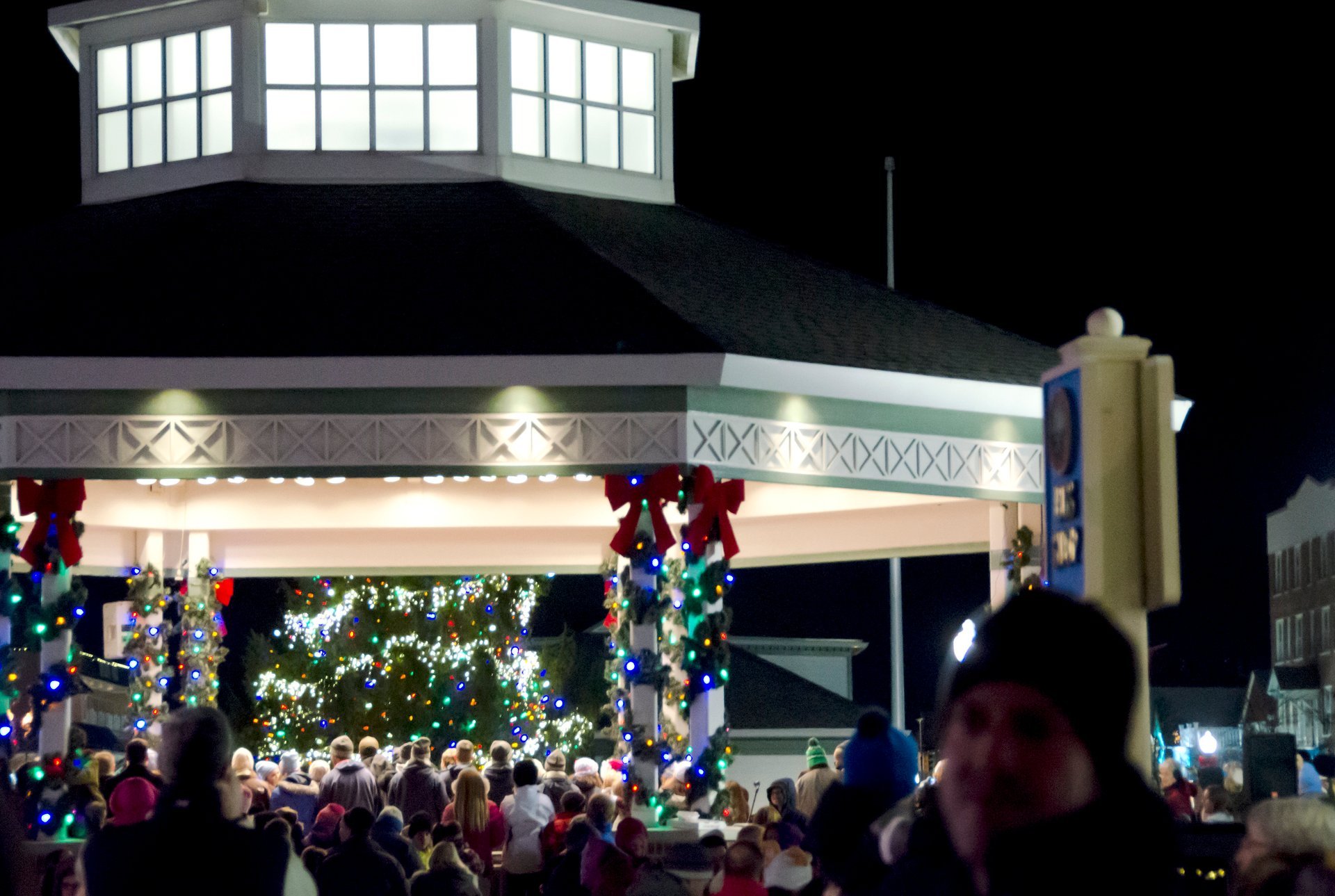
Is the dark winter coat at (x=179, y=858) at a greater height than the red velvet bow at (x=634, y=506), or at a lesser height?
lesser

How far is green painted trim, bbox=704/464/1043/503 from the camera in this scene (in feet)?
52.3

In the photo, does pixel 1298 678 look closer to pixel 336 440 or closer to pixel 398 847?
pixel 336 440

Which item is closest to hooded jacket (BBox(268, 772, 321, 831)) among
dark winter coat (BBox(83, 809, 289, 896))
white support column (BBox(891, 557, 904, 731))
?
white support column (BBox(891, 557, 904, 731))

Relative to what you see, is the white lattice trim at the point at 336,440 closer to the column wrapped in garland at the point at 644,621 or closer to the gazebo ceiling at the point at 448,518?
the column wrapped in garland at the point at 644,621

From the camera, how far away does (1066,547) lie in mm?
7188

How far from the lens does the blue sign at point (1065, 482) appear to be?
705 centimetres

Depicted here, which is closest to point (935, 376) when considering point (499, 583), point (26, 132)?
point (26, 132)

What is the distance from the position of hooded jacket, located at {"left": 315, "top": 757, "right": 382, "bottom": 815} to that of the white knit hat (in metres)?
6.66

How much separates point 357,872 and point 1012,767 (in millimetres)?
8151

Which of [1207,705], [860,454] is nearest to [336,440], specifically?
[860,454]

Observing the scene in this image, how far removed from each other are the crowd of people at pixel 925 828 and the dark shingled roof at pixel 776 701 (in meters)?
35.2

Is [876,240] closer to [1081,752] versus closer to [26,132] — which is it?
[26,132]

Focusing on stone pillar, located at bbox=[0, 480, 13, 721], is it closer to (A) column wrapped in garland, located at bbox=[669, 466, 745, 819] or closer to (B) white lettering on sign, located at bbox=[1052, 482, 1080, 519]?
(A) column wrapped in garland, located at bbox=[669, 466, 745, 819]

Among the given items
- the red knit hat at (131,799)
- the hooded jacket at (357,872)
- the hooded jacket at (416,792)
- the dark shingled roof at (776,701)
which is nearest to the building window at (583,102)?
the hooded jacket at (416,792)
